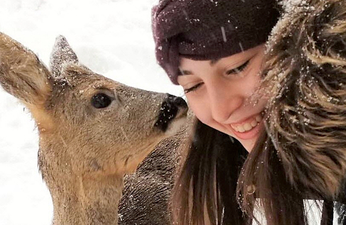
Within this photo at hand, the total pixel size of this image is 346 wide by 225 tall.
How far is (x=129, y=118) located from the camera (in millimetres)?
3748

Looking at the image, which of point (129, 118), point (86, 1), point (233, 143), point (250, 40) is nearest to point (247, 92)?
point (250, 40)

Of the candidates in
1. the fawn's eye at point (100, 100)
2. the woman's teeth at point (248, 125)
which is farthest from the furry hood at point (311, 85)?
the fawn's eye at point (100, 100)

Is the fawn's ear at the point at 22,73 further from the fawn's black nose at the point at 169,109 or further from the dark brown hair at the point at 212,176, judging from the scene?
the dark brown hair at the point at 212,176

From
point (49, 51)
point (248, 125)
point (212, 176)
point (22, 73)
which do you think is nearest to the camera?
point (248, 125)

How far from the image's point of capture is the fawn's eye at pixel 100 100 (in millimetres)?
3742

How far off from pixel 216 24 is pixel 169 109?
127 centimetres

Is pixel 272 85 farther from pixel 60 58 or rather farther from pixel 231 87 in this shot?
pixel 60 58

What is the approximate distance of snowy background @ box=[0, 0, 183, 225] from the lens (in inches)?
237

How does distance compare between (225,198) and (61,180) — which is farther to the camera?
(61,180)

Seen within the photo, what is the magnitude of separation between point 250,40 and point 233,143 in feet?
2.89

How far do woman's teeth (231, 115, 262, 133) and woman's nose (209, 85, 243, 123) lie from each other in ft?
0.34

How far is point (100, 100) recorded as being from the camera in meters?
3.74

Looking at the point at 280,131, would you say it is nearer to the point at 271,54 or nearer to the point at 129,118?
the point at 271,54

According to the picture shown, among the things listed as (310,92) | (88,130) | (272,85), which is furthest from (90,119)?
(310,92)
